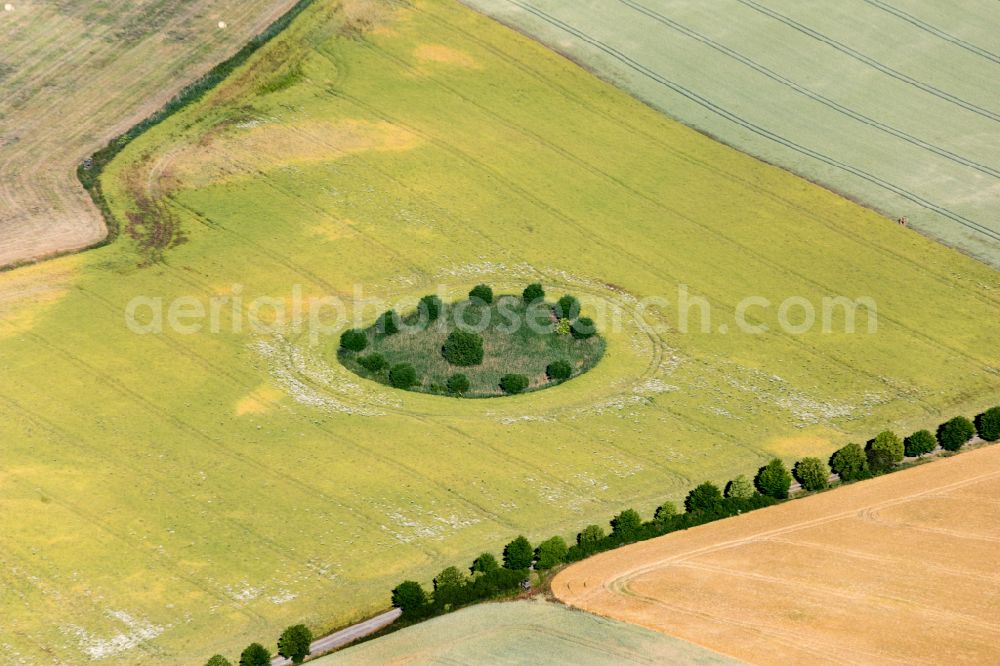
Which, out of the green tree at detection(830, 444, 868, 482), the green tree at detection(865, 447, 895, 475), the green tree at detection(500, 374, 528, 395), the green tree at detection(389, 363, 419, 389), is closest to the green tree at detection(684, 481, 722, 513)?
the green tree at detection(830, 444, 868, 482)

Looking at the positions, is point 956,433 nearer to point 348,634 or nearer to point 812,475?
point 812,475

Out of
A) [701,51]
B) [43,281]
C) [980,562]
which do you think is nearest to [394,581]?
[980,562]

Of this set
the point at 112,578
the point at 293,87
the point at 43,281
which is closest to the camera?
→ the point at 112,578

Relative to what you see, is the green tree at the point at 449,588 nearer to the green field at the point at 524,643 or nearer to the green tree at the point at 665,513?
the green field at the point at 524,643

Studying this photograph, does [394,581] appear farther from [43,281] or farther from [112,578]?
[43,281]

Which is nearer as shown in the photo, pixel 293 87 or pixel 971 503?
pixel 971 503

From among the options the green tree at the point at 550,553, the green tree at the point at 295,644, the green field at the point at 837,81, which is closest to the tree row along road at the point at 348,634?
the green tree at the point at 295,644
